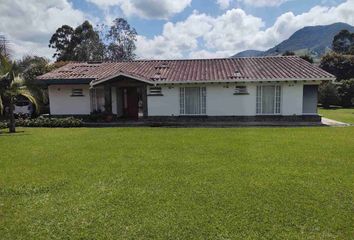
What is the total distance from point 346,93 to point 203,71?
73.7 feet

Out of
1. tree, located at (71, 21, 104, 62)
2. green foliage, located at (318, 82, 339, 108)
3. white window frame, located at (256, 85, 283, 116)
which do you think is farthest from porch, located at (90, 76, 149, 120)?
tree, located at (71, 21, 104, 62)

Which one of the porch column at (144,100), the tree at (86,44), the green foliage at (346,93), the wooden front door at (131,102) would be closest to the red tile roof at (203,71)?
the porch column at (144,100)

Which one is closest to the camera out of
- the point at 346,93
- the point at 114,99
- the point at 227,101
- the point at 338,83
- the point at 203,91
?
the point at 227,101

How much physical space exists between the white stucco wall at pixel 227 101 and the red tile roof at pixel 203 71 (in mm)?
638

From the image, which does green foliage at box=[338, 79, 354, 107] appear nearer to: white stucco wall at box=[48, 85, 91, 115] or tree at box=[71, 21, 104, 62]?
white stucco wall at box=[48, 85, 91, 115]

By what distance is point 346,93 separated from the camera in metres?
36.9

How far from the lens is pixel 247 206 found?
585 cm

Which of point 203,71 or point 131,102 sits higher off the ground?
point 203,71

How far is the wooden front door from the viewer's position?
23000mm

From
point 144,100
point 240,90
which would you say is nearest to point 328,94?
point 240,90

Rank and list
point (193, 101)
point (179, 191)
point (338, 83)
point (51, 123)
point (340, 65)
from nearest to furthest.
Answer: point (179, 191)
point (51, 123)
point (193, 101)
point (338, 83)
point (340, 65)

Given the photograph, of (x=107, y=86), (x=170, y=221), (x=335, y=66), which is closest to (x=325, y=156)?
(x=170, y=221)

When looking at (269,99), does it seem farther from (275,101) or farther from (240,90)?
(240,90)

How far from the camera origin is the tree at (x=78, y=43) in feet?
169
